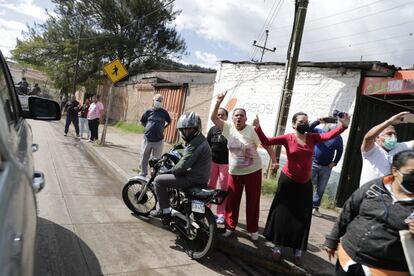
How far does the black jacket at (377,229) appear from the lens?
289 cm

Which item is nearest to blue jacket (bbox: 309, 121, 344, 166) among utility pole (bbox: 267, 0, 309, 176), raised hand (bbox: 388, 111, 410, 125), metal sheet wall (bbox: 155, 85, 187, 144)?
utility pole (bbox: 267, 0, 309, 176)

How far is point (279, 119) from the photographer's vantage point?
976 centimetres

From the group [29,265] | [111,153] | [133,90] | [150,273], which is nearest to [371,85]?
[150,273]

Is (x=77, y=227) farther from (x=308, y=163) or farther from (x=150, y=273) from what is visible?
(x=308, y=163)

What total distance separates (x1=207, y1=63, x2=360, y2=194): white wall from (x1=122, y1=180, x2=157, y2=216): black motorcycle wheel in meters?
4.62

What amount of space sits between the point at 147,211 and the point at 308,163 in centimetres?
289

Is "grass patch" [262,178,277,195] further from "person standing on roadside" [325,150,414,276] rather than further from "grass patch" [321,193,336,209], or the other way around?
"person standing on roadside" [325,150,414,276]

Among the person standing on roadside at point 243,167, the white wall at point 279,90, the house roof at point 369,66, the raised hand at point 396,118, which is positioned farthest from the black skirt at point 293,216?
the house roof at point 369,66

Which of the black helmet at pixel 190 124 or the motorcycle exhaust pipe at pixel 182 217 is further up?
the black helmet at pixel 190 124

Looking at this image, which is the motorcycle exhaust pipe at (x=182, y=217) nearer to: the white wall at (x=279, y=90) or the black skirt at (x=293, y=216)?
the black skirt at (x=293, y=216)

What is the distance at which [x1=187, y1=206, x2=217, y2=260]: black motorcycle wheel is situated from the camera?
4.92 meters

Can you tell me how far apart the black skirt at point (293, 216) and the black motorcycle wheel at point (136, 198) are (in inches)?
90.9

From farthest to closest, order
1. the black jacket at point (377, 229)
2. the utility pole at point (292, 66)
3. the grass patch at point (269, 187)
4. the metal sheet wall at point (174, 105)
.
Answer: the metal sheet wall at point (174, 105)
the utility pole at point (292, 66)
the grass patch at point (269, 187)
the black jacket at point (377, 229)

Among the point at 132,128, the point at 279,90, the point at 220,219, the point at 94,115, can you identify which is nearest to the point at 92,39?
the point at 132,128
